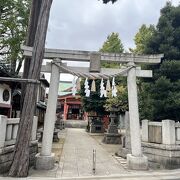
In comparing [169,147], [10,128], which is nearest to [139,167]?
[169,147]

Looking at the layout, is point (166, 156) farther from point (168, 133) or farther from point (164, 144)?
point (168, 133)

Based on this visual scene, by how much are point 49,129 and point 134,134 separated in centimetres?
375

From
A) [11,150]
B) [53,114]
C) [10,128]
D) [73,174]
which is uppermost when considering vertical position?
[53,114]

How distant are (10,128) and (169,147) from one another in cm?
701

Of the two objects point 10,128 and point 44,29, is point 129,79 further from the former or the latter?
point 10,128

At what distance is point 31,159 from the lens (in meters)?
11.9

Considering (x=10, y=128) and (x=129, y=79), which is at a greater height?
(x=129, y=79)

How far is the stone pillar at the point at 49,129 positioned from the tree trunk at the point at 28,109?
1.14 m

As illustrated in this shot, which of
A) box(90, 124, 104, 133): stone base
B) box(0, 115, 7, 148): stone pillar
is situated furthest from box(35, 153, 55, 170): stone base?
box(90, 124, 104, 133): stone base

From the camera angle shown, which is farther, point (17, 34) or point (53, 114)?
point (17, 34)

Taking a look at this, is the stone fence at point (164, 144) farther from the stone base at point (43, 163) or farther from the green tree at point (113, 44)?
the green tree at point (113, 44)

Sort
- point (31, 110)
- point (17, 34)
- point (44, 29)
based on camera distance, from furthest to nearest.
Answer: point (17, 34)
point (44, 29)
point (31, 110)

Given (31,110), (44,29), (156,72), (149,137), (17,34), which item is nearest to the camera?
(31,110)

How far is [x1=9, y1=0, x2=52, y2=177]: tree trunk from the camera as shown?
973cm
